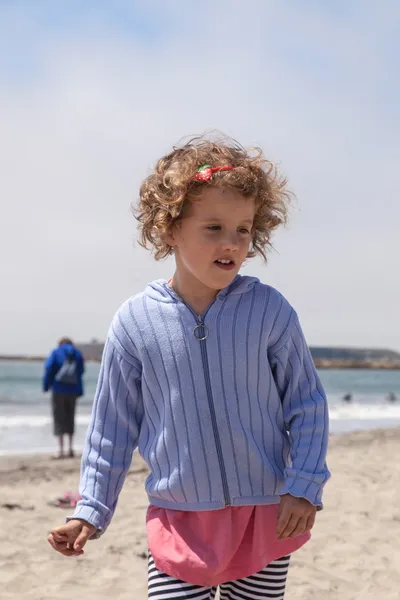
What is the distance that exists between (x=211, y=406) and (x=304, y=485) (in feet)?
1.05

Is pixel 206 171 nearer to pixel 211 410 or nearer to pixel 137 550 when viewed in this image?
pixel 211 410

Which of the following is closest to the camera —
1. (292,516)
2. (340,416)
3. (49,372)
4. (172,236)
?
(292,516)

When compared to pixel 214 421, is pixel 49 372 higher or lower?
lower

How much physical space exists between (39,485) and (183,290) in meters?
5.86

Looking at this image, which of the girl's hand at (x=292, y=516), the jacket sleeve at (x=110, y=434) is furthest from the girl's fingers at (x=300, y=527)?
the jacket sleeve at (x=110, y=434)

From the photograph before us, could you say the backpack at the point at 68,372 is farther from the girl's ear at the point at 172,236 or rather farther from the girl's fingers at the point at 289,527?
the girl's fingers at the point at 289,527

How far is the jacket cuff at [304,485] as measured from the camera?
77.7 inches

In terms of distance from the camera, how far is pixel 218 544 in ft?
6.49

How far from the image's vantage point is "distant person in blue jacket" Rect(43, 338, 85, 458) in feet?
32.0

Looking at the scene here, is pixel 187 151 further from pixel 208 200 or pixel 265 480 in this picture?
pixel 265 480

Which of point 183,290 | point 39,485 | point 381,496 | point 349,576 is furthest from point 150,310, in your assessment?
point 39,485

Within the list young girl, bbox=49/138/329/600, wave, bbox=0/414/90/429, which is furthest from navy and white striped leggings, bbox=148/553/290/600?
wave, bbox=0/414/90/429

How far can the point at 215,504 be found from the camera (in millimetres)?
2008

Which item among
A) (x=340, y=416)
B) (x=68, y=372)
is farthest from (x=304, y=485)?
(x=340, y=416)
